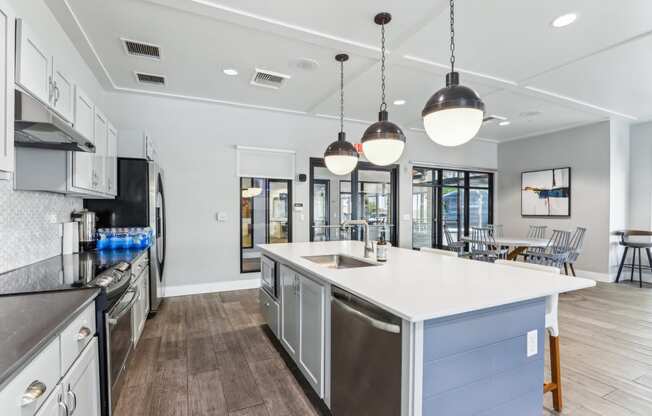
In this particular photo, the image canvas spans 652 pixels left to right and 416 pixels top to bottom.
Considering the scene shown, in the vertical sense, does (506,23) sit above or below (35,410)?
above

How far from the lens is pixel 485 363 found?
1.44m

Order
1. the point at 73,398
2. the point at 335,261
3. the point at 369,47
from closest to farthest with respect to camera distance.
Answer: the point at 73,398, the point at 335,261, the point at 369,47

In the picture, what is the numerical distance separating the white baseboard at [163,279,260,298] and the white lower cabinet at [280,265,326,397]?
2.48 metres

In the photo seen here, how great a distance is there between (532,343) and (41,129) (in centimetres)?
288

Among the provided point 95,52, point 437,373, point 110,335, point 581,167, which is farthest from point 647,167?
point 95,52

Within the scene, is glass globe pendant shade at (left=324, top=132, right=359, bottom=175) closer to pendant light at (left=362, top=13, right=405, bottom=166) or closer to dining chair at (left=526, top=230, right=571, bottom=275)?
pendant light at (left=362, top=13, right=405, bottom=166)

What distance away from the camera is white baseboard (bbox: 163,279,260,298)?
4.52 m

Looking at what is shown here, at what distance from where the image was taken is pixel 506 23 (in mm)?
2713

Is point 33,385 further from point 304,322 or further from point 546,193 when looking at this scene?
point 546,193

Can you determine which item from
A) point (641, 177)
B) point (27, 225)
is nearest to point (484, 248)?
point (641, 177)

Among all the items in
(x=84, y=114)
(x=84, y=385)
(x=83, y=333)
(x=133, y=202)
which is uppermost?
(x=84, y=114)

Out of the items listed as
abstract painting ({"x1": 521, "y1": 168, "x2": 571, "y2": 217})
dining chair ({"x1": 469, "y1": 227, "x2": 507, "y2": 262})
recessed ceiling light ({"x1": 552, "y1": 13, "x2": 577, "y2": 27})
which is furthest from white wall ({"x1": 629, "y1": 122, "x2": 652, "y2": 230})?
recessed ceiling light ({"x1": 552, "y1": 13, "x2": 577, "y2": 27})

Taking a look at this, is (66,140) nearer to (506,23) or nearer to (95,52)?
(95,52)

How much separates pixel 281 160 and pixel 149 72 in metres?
2.17
